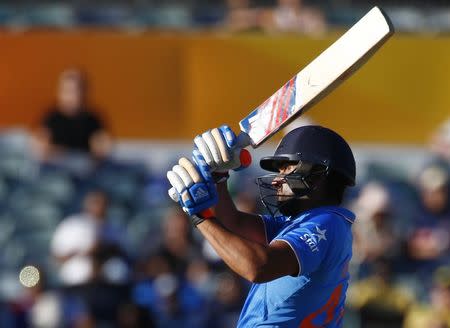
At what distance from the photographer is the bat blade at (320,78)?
13.1ft

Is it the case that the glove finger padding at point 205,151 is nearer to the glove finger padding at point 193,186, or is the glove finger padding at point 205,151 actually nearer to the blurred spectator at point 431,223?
the glove finger padding at point 193,186

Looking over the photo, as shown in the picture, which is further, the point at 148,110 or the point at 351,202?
the point at 148,110

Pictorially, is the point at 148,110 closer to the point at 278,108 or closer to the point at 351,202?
the point at 351,202

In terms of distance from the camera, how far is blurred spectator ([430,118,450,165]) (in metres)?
9.54

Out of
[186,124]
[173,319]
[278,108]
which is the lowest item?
[173,319]

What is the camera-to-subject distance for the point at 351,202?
9.09 meters

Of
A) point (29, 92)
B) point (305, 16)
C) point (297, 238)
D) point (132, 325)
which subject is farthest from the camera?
point (305, 16)

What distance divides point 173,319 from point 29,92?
2.63 m

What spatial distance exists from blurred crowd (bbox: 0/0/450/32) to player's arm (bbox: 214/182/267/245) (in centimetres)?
574

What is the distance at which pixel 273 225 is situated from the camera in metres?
4.39

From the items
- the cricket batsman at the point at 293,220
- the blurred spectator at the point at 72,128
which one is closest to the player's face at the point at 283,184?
the cricket batsman at the point at 293,220

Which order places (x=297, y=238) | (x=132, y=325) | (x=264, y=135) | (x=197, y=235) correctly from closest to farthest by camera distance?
1. (x=297, y=238)
2. (x=264, y=135)
3. (x=132, y=325)
4. (x=197, y=235)

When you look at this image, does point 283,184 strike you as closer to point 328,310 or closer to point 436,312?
point 328,310

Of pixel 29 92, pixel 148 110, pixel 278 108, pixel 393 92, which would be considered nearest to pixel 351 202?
pixel 393 92
